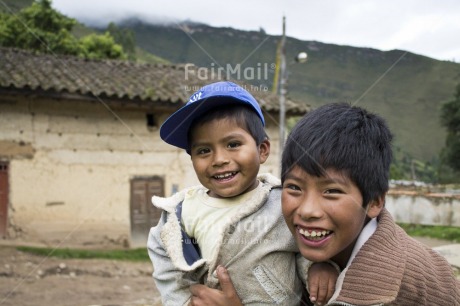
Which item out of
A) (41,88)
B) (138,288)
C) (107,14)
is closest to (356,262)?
(138,288)

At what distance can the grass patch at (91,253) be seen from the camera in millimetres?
8906

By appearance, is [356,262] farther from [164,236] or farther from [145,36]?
[145,36]

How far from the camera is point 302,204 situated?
1.39 m

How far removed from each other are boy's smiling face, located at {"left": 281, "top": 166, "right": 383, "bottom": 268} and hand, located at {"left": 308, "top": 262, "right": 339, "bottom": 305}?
0.06 metres

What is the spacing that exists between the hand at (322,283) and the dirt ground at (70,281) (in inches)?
197

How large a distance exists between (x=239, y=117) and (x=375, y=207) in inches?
25.6

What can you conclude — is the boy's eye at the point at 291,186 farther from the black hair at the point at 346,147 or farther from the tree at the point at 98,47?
the tree at the point at 98,47

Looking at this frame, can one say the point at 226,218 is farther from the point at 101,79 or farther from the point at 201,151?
the point at 101,79

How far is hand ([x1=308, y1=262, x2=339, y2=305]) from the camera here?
1438 mm

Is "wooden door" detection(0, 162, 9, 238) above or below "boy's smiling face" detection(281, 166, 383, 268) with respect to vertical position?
below

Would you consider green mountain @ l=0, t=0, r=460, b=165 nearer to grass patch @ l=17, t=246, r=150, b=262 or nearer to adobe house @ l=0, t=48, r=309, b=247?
adobe house @ l=0, t=48, r=309, b=247

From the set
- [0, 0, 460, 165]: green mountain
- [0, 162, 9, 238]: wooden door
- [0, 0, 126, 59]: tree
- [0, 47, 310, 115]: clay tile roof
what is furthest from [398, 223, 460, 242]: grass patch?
[0, 0, 460, 165]: green mountain

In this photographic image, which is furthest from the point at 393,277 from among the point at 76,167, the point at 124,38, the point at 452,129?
the point at 124,38

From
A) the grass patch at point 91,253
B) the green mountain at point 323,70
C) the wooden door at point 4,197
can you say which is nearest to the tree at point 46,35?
the wooden door at point 4,197
